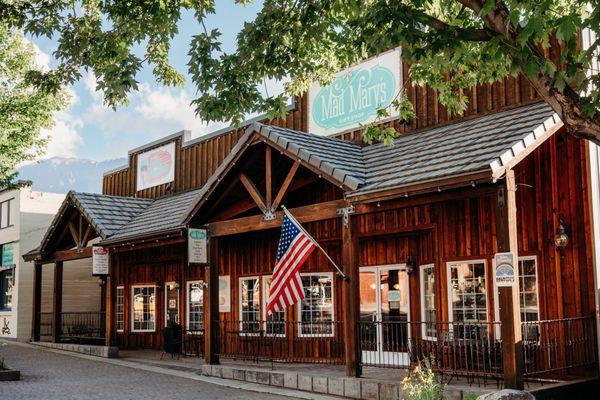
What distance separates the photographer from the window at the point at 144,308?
22.4 meters

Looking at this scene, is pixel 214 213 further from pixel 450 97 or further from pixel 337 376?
pixel 450 97

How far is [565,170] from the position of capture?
12.0 m

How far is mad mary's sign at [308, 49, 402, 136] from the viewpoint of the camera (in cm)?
1569

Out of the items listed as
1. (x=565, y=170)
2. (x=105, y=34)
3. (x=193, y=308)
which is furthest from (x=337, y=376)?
(x=193, y=308)

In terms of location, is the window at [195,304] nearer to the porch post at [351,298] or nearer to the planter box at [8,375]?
the planter box at [8,375]

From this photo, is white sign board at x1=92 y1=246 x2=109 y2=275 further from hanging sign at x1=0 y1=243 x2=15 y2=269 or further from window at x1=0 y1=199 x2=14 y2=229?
window at x1=0 y1=199 x2=14 y2=229

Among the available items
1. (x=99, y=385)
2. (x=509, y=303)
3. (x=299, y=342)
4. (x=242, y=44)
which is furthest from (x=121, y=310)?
(x=509, y=303)

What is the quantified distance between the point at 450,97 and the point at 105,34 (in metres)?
5.60

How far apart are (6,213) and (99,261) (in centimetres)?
997

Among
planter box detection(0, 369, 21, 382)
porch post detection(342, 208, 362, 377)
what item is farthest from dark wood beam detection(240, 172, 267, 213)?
planter box detection(0, 369, 21, 382)

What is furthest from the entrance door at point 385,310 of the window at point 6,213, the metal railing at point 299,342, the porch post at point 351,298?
the window at point 6,213

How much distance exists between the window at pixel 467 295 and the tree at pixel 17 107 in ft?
43.2

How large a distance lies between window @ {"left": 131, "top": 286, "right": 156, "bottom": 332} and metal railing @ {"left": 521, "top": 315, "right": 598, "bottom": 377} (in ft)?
45.1

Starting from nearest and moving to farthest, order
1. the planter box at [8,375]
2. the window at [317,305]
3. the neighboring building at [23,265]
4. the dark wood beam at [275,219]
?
1. the dark wood beam at [275,219]
2. the planter box at [8,375]
3. the window at [317,305]
4. the neighboring building at [23,265]
